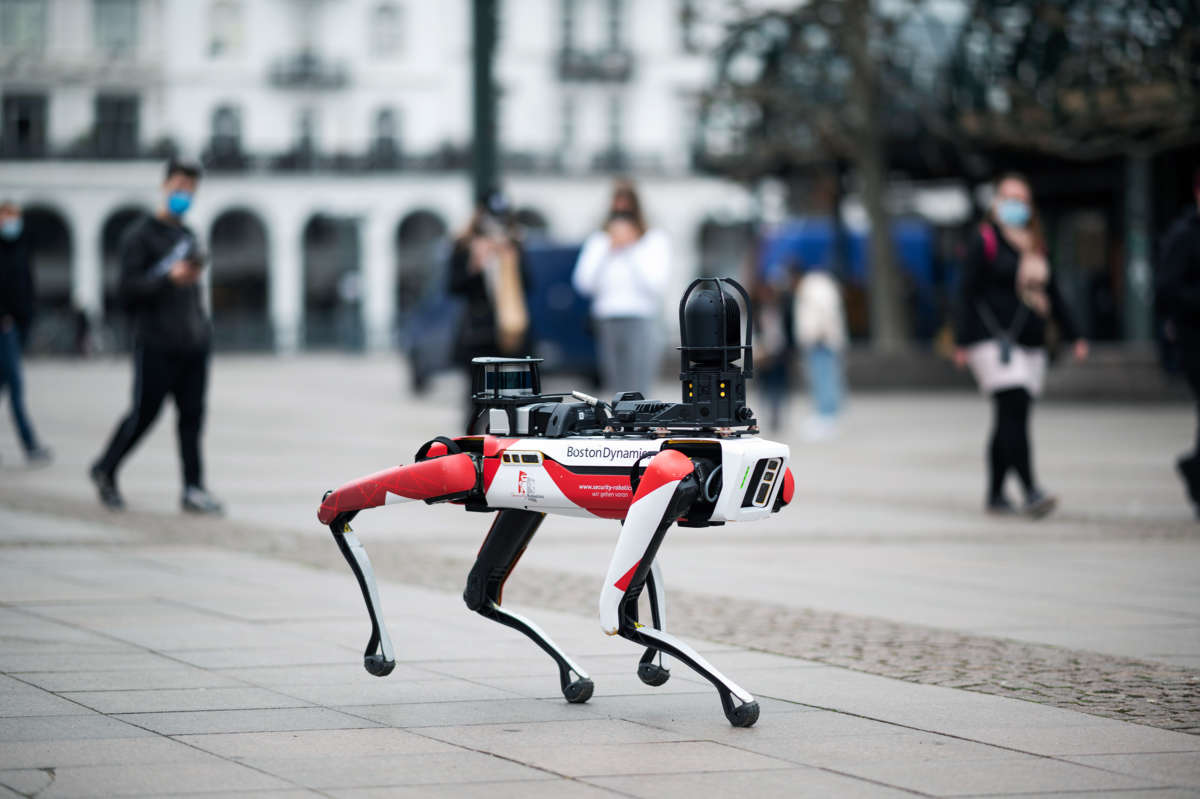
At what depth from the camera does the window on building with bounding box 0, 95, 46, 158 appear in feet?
237

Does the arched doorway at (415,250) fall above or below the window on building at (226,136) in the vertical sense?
below

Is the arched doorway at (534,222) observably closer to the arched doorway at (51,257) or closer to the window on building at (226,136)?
the window on building at (226,136)

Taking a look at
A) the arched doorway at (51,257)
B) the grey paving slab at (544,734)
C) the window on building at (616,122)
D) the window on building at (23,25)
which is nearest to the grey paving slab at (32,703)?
the grey paving slab at (544,734)

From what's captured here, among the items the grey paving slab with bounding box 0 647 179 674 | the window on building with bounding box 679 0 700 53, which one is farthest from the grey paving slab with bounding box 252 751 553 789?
the window on building with bounding box 679 0 700 53

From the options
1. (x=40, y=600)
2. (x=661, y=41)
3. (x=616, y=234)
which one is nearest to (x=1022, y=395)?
(x=616, y=234)

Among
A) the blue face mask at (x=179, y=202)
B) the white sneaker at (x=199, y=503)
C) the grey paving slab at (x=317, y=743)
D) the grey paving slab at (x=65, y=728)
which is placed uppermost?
the blue face mask at (x=179, y=202)

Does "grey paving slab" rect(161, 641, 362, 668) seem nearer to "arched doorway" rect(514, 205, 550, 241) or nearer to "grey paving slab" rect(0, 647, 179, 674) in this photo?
"grey paving slab" rect(0, 647, 179, 674)

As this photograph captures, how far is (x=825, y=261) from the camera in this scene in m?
45.0

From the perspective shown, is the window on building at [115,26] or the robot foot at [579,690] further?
the window on building at [115,26]

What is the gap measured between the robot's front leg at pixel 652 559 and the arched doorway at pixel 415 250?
72408 millimetres

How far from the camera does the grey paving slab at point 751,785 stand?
15.3ft

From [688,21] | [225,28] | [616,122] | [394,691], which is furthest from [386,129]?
[394,691]

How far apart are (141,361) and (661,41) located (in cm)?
7199

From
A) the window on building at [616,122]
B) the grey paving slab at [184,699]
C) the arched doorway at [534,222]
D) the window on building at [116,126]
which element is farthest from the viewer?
the window on building at [616,122]
